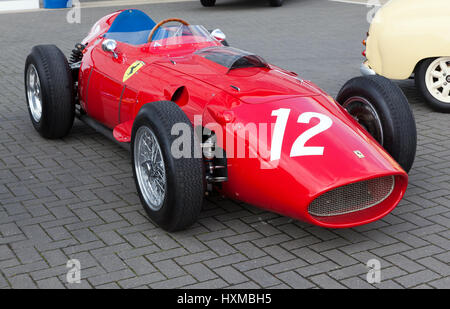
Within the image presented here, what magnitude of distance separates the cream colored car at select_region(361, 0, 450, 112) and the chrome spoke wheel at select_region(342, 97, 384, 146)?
2.52 m

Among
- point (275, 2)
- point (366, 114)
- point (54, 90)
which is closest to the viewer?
point (366, 114)

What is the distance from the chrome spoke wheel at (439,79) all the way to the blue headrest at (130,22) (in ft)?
10.8

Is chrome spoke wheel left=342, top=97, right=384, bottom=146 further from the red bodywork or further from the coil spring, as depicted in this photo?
the coil spring

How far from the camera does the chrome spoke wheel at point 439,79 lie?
794 centimetres

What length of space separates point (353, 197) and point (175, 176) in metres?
1.25

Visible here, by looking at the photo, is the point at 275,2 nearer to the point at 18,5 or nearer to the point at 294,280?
the point at 18,5

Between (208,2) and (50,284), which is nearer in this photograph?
(50,284)

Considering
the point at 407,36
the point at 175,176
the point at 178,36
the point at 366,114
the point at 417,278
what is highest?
the point at 178,36

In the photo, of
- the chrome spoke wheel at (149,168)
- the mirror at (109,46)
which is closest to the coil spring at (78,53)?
the mirror at (109,46)

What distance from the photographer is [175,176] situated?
15.3ft

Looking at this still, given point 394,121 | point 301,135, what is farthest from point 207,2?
point 301,135

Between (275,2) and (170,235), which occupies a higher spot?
(275,2)

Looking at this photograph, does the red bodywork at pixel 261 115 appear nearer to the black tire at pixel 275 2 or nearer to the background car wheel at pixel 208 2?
the black tire at pixel 275 2
